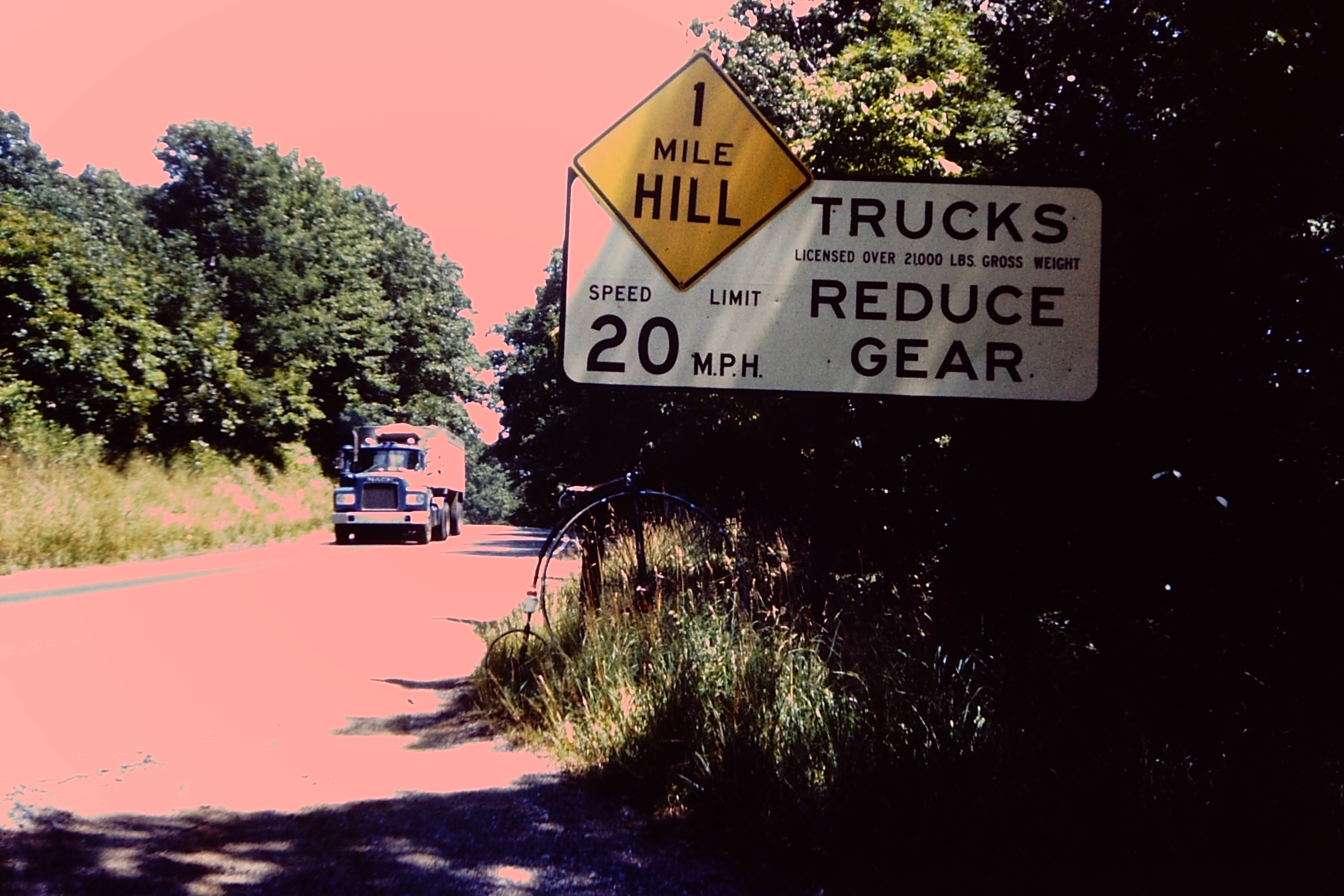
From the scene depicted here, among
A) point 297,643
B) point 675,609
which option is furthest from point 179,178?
point 675,609

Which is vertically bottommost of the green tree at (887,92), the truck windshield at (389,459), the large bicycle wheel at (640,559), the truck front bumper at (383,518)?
the truck front bumper at (383,518)

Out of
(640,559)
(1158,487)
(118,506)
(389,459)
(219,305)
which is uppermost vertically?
(219,305)

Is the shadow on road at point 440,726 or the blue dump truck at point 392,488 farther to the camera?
the blue dump truck at point 392,488

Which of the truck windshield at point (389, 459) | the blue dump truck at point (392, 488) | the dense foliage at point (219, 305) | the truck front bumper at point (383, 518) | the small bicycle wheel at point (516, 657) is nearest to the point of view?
the small bicycle wheel at point (516, 657)

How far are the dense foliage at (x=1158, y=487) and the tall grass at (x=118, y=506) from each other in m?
13.5

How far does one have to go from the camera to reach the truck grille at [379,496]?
2909cm

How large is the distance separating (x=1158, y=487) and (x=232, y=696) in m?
5.43

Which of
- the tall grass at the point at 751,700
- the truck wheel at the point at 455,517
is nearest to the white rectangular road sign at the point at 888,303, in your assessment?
the tall grass at the point at 751,700

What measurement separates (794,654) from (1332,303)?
368cm

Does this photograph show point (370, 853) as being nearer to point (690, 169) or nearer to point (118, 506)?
point (690, 169)

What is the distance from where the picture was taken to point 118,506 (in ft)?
72.1

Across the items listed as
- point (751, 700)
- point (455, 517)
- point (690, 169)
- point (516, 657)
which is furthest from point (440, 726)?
point (455, 517)

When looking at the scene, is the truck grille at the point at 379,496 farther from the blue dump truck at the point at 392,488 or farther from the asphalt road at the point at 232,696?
the asphalt road at the point at 232,696

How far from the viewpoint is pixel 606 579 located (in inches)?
303
